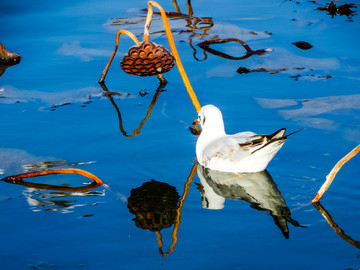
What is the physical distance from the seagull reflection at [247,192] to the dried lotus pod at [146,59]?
1.60m

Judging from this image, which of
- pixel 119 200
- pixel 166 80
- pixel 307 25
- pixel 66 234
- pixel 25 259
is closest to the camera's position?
pixel 25 259

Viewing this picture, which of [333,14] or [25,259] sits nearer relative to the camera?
[25,259]

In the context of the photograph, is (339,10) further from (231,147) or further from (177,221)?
(177,221)

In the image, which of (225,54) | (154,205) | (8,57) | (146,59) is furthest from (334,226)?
(8,57)

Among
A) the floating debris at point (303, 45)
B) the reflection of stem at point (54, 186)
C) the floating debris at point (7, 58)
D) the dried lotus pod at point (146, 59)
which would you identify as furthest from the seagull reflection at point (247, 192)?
the floating debris at point (7, 58)

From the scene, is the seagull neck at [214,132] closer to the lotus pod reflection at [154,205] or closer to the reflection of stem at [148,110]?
the reflection of stem at [148,110]

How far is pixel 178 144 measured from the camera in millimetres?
6758

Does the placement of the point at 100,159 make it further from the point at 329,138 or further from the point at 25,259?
the point at 329,138

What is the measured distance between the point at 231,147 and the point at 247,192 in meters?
0.61

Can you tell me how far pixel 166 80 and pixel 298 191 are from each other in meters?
3.45

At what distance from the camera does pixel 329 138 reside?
665cm

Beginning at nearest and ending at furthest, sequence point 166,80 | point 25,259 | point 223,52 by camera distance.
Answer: point 25,259
point 166,80
point 223,52

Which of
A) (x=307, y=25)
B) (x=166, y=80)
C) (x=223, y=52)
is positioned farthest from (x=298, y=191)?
(x=307, y=25)

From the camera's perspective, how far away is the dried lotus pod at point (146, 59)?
720 centimetres
